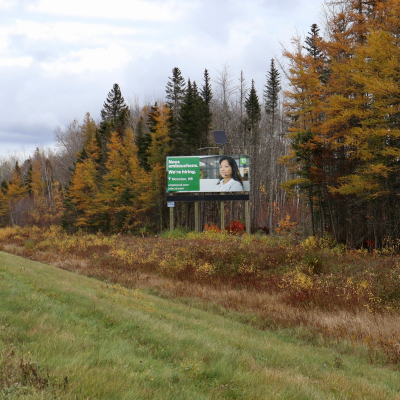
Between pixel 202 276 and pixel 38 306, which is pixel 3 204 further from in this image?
pixel 38 306

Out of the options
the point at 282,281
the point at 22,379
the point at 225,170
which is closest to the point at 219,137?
the point at 225,170

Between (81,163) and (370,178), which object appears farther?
(81,163)

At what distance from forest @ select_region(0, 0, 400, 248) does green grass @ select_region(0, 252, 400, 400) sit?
1178cm

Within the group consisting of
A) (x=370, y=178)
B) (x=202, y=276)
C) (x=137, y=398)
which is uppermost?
(x=370, y=178)

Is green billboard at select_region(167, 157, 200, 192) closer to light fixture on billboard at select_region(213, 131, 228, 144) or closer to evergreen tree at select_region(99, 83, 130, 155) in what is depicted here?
light fixture on billboard at select_region(213, 131, 228, 144)

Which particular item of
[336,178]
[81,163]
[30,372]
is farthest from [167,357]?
[81,163]

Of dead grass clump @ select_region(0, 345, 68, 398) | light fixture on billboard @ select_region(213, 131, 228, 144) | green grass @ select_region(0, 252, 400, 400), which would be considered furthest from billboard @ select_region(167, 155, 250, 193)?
dead grass clump @ select_region(0, 345, 68, 398)

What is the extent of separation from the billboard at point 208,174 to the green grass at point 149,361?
22.3m

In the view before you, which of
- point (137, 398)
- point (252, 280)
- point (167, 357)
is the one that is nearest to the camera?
point (137, 398)

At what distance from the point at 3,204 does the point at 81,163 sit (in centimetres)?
3683

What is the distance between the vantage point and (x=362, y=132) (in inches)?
654

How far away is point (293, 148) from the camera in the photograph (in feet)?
72.7

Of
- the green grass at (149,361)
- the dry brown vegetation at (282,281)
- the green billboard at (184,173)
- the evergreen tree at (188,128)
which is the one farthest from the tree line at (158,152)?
the green grass at (149,361)

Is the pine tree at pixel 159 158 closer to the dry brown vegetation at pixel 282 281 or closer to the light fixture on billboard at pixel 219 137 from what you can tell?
the light fixture on billboard at pixel 219 137
